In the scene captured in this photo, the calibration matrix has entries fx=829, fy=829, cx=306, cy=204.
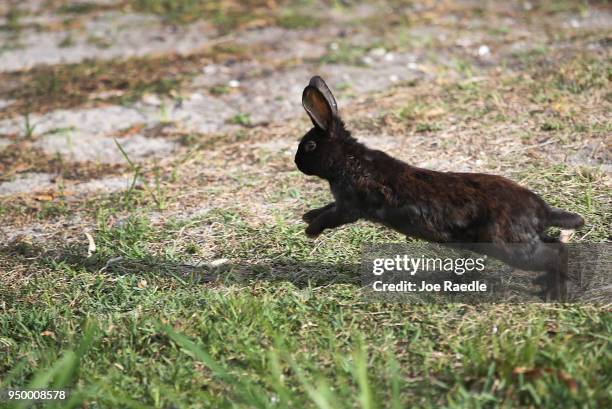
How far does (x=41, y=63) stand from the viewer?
29.7 feet

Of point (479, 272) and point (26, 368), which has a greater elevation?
point (479, 272)

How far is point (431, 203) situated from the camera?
154 inches

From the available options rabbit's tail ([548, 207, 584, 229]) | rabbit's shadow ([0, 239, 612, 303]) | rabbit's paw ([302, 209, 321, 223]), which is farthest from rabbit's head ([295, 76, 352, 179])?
rabbit's tail ([548, 207, 584, 229])

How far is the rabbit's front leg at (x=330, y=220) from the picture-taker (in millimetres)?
4176

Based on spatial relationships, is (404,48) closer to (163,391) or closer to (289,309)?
(289,309)

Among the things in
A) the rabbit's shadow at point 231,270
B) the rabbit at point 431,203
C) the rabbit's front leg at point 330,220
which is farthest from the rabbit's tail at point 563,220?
the rabbit's front leg at point 330,220

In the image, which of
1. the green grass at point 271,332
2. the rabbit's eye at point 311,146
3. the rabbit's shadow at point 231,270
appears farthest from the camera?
the rabbit's eye at point 311,146

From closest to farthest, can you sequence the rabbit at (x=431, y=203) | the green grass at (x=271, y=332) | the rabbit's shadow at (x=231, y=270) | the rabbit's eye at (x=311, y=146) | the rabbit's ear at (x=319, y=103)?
the green grass at (x=271, y=332)
the rabbit at (x=431, y=203)
the rabbit's shadow at (x=231, y=270)
the rabbit's ear at (x=319, y=103)
the rabbit's eye at (x=311, y=146)

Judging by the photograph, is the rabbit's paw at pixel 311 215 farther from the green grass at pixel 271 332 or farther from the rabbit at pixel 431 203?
the green grass at pixel 271 332

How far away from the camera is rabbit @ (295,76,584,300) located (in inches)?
148

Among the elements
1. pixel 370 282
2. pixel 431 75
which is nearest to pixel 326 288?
pixel 370 282

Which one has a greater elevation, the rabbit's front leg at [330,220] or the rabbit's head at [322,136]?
the rabbit's head at [322,136]

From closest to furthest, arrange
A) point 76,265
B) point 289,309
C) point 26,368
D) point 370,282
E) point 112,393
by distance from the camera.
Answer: point 112,393
point 26,368
point 289,309
point 370,282
point 76,265

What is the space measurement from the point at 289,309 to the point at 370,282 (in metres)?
0.50
